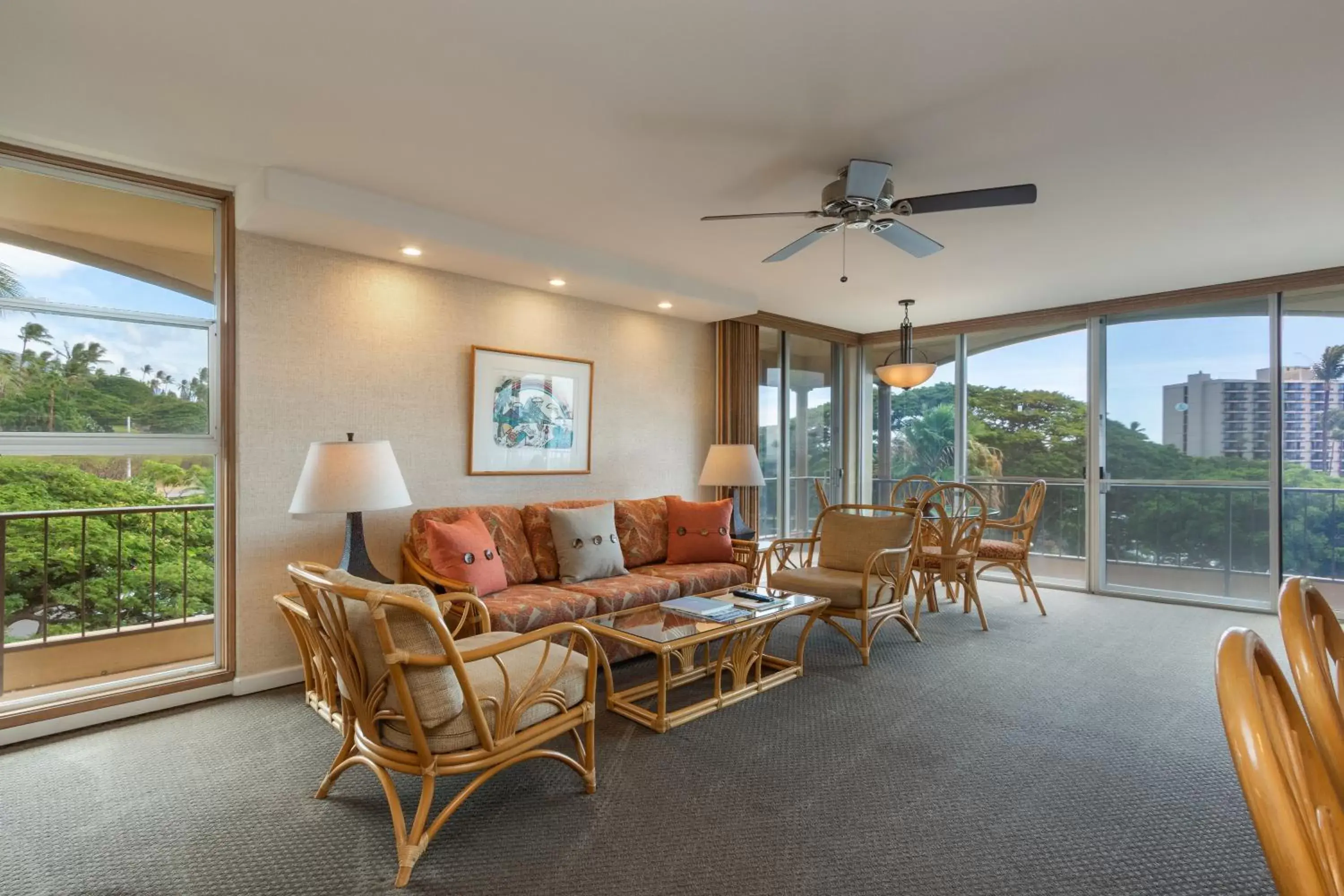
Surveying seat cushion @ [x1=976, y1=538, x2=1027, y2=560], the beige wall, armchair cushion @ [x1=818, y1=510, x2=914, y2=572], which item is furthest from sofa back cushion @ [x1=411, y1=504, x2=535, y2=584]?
seat cushion @ [x1=976, y1=538, x2=1027, y2=560]

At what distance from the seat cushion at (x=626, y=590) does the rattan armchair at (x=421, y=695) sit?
1371mm

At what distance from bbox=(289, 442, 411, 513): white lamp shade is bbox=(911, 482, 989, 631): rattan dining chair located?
318 cm

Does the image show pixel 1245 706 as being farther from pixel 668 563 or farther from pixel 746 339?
pixel 746 339

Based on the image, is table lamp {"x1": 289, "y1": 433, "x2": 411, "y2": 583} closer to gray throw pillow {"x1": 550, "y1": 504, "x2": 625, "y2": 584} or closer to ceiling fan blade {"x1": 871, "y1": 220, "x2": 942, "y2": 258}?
gray throw pillow {"x1": 550, "y1": 504, "x2": 625, "y2": 584}

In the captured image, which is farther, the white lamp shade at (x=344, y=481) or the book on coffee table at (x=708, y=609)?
the book on coffee table at (x=708, y=609)

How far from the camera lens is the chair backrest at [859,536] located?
13.9ft

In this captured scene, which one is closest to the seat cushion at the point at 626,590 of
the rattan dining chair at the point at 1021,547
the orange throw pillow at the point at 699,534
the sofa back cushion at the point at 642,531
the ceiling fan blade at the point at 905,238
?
the sofa back cushion at the point at 642,531

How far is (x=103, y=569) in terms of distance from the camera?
395 centimetres

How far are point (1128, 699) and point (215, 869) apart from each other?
3860 mm

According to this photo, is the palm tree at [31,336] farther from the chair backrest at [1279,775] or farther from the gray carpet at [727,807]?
the chair backrest at [1279,775]

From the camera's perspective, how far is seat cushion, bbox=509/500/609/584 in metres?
4.15

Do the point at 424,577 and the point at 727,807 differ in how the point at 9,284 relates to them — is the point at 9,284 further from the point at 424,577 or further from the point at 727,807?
the point at 727,807

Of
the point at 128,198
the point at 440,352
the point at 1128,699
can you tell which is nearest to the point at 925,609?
the point at 1128,699

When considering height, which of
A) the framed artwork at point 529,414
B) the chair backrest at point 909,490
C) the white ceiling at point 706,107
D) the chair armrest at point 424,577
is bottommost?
the chair armrest at point 424,577
